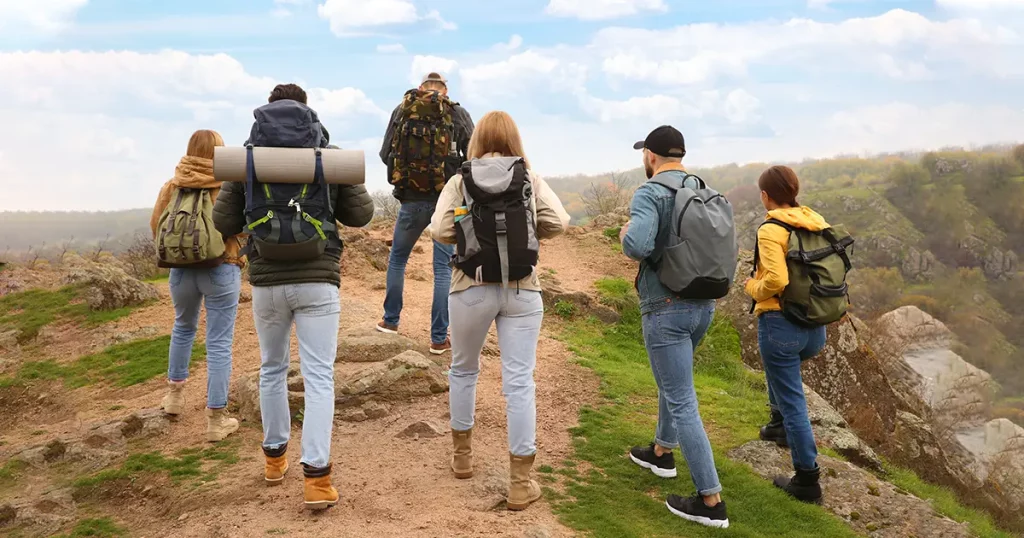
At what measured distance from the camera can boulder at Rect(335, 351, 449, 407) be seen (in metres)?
6.26

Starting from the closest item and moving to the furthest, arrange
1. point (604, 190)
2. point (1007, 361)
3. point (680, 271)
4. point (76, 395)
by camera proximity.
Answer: point (680, 271), point (76, 395), point (604, 190), point (1007, 361)

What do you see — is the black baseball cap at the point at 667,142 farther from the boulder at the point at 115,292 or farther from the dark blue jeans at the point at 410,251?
the boulder at the point at 115,292

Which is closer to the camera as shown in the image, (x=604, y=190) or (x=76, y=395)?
(x=76, y=395)

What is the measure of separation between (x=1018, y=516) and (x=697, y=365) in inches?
193

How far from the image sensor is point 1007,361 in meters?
55.1

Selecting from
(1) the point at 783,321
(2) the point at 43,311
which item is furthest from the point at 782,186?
(2) the point at 43,311

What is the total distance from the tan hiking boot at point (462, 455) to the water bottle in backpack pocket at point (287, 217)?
1.48 meters

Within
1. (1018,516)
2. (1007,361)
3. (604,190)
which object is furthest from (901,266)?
(1018,516)

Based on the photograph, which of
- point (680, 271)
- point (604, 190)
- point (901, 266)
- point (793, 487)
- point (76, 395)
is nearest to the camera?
point (680, 271)

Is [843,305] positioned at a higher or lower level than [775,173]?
lower

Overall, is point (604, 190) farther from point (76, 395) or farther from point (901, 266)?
point (901, 266)

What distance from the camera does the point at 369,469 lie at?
5.12 m

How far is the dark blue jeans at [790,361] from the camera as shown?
4.86m

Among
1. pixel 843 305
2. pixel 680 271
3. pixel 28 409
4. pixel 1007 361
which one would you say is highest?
pixel 680 271
